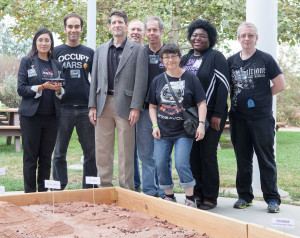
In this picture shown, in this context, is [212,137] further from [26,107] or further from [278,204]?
[26,107]

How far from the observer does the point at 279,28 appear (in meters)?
11.3

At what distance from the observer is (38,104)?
4.52 metres

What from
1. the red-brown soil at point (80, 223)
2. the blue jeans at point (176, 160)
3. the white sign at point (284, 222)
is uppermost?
the blue jeans at point (176, 160)

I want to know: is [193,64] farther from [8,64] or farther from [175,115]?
[8,64]

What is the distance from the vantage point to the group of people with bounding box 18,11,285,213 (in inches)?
168

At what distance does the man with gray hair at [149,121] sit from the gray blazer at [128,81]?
0.55ft

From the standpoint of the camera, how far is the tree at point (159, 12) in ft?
37.6

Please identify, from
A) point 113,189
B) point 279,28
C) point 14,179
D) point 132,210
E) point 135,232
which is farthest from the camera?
point 279,28

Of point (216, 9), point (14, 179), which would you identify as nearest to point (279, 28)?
point (216, 9)

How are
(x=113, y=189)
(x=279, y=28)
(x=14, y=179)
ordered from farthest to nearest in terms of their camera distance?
(x=279, y=28), (x=14, y=179), (x=113, y=189)

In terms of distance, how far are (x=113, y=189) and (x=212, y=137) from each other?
1060 millimetres

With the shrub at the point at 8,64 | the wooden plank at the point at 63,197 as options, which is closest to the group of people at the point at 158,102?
the wooden plank at the point at 63,197

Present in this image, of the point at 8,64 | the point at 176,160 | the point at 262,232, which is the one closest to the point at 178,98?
the point at 176,160

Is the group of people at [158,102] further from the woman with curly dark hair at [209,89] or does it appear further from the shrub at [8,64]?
the shrub at [8,64]
